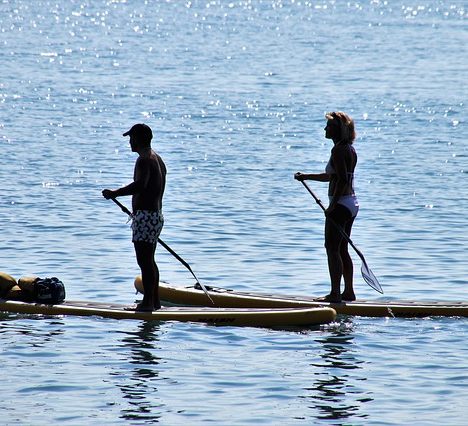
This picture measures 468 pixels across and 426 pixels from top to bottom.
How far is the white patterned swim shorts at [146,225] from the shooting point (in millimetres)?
15555

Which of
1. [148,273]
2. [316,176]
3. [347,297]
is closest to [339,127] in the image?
[316,176]

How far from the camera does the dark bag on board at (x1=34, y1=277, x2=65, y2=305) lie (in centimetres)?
1627

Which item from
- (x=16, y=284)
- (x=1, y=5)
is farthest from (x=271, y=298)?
(x=1, y=5)

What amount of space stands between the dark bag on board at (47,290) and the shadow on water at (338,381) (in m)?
2.89

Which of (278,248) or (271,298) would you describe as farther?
(278,248)

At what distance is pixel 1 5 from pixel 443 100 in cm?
5842

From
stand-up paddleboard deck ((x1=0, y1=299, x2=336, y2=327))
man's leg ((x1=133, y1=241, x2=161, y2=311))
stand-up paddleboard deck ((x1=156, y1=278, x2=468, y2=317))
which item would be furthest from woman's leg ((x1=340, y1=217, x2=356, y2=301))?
man's leg ((x1=133, y1=241, x2=161, y2=311))

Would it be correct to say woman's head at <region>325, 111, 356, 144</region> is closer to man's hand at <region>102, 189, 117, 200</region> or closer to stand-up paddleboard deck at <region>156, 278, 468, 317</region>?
stand-up paddleboard deck at <region>156, 278, 468, 317</region>

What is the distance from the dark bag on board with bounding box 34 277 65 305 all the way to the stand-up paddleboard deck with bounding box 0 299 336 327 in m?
0.08

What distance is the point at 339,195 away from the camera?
53.5 feet

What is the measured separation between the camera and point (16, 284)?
16547 mm

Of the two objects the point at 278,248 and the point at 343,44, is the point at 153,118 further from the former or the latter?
the point at 343,44

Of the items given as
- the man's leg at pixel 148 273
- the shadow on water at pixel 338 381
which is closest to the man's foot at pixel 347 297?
the shadow on water at pixel 338 381

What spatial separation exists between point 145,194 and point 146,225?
1.04 feet
